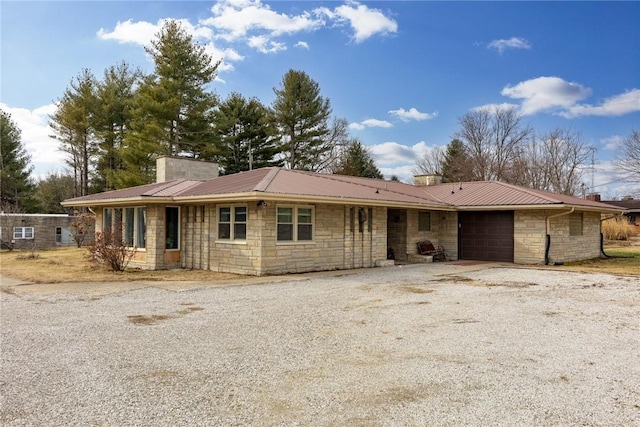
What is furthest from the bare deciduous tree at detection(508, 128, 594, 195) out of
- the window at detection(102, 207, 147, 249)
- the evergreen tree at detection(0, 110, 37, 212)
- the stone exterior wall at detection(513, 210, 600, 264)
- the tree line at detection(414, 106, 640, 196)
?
the evergreen tree at detection(0, 110, 37, 212)

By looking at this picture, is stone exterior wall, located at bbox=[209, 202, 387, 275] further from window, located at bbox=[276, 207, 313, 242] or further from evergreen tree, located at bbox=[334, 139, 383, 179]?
evergreen tree, located at bbox=[334, 139, 383, 179]

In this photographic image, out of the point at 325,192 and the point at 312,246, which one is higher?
the point at 325,192

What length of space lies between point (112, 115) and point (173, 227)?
1998cm

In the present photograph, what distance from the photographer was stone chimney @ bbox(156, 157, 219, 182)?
17266 millimetres

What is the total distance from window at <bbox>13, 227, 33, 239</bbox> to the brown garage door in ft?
69.7

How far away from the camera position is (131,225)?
1432 centimetres

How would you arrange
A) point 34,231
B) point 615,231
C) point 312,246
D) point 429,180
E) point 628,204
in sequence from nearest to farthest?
1. point 312,246
2. point 429,180
3. point 34,231
4. point 615,231
5. point 628,204

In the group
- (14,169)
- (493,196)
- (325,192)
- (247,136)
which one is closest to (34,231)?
(14,169)

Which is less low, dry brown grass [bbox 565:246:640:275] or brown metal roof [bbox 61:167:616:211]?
brown metal roof [bbox 61:167:616:211]

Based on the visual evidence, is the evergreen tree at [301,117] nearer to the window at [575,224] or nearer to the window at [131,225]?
the window at [131,225]

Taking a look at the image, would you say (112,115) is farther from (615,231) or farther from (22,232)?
(615,231)

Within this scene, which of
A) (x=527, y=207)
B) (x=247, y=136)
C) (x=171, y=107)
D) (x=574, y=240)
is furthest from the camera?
(x=247, y=136)

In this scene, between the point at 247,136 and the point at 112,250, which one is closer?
the point at 112,250

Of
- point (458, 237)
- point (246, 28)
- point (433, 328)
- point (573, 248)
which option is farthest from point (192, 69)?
point (433, 328)
